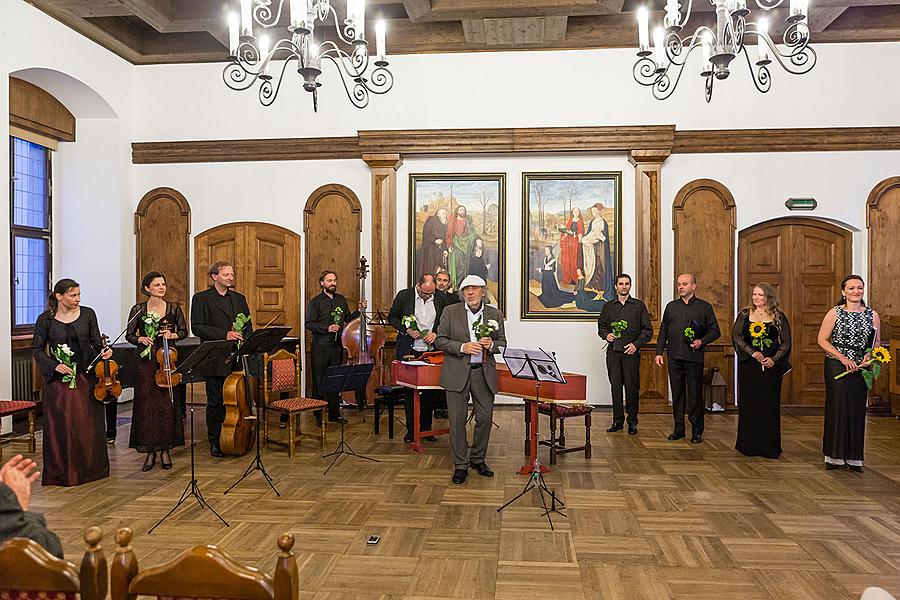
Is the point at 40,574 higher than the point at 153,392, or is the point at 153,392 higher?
the point at 40,574

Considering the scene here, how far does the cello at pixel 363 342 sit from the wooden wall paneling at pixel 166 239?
9.29 feet

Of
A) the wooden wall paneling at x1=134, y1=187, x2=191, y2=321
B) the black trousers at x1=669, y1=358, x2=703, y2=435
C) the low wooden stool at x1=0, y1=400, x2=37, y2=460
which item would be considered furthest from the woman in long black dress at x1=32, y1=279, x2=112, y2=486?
the black trousers at x1=669, y1=358, x2=703, y2=435

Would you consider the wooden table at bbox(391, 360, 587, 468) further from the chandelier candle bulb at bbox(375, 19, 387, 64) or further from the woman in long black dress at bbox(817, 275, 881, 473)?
the chandelier candle bulb at bbox(375, 19, 387, 64)

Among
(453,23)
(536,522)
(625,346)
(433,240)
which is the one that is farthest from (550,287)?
(536,522)

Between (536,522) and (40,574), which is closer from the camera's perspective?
(40,574)

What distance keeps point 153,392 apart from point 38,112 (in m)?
4.80

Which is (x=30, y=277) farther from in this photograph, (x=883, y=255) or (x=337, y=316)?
(x=883, y=255)

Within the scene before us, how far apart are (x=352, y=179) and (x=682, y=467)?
574cm

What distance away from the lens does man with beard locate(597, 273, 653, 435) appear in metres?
7.84

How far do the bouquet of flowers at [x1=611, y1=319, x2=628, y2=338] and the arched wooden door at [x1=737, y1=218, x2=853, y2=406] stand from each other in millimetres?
2439

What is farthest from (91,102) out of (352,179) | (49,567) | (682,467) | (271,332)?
(49,567)

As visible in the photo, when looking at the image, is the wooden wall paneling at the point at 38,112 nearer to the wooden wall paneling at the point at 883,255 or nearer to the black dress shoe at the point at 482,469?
the black dress shoe at the point at 482,469

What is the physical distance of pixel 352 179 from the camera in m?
9.74

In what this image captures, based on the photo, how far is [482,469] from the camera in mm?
6039
